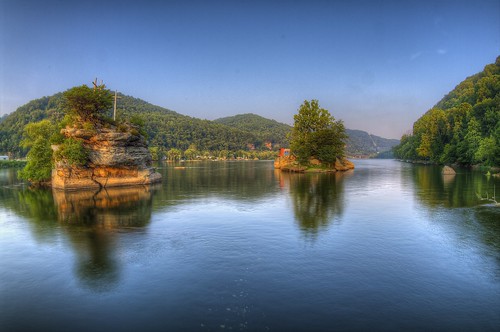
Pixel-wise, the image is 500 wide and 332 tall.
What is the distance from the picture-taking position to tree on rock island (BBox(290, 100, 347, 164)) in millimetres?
87812

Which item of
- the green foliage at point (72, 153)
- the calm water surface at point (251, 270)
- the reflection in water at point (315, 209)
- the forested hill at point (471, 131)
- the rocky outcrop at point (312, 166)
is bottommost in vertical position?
the calm water surface at point (251, 270)

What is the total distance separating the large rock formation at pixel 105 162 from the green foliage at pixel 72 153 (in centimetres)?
83

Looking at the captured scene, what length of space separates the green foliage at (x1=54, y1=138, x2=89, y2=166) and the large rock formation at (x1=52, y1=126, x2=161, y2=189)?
83cm

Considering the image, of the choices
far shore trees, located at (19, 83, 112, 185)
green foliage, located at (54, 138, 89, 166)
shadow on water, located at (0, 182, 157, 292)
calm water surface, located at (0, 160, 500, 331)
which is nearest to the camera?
calm water surface, located at (0, 160, 500, 331)

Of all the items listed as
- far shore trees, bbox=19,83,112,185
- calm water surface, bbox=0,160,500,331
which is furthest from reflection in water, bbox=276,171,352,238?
far shore trees, bbox=19,83,112,185

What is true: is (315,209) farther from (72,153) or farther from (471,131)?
(471,131)

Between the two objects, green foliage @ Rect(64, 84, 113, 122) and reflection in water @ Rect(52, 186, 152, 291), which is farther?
green foliage @ Rect(64, 84, 113, 122)

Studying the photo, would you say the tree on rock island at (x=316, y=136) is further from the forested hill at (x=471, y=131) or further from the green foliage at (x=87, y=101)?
the green foliage at (x=87, y=101)

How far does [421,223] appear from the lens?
2420cm

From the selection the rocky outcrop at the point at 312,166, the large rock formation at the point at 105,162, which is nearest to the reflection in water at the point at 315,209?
the large rock formation at the point at 105,162

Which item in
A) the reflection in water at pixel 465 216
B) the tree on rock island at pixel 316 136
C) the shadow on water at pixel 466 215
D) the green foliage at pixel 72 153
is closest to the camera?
the shadow on water at pixel 466 215

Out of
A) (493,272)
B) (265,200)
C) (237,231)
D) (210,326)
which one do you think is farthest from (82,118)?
(493,272)

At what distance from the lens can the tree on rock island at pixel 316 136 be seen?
87.8m

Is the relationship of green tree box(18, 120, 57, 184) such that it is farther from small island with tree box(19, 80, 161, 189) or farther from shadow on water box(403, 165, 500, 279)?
shadow on water box(403, 165, 500, 279)
